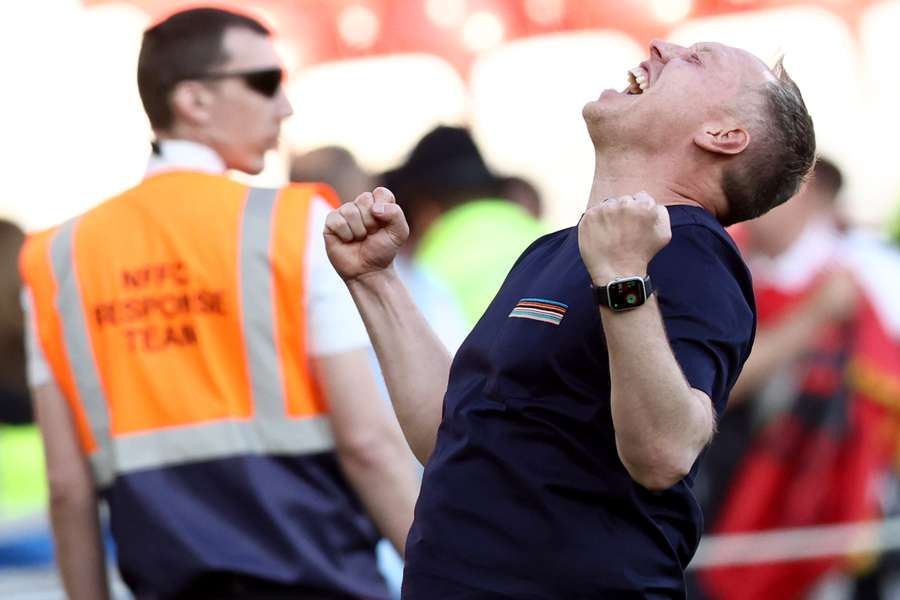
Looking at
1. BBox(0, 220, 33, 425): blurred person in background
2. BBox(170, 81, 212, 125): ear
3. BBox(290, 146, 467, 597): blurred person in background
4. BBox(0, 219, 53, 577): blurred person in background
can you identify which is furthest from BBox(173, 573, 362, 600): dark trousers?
BBox(0, 220, 33, 425): blurred person in background

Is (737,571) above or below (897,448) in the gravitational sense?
below

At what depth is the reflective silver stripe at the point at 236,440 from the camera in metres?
3.25

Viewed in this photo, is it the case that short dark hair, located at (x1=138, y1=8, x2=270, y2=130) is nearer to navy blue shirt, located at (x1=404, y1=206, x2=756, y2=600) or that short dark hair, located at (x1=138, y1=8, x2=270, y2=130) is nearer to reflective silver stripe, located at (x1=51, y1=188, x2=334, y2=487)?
reflective silver stripe, located at (x1=51, y1=188, x2=334, y2=487)

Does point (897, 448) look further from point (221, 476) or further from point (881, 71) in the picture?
point (881, 71)

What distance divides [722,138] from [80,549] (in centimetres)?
166

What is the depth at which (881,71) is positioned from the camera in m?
10.5

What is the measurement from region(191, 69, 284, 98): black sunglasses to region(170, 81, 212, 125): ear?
0.08ft

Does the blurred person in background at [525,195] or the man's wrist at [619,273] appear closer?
the man's wrist at [619,273]

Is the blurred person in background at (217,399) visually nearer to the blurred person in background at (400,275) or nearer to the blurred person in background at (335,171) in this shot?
the blurred person in background at (400,275)

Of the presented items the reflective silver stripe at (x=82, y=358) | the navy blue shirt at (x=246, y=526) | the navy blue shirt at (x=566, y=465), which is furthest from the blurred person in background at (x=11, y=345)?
the navy blue shirt at (x=566, y=465)

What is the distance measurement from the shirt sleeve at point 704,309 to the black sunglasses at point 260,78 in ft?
4.72

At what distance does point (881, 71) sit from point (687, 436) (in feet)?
28.8

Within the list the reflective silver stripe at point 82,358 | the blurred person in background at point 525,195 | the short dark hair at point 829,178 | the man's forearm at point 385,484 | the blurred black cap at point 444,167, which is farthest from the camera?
the short dark hair at point 829,178

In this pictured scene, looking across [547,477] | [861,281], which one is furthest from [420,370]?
[861,281]
